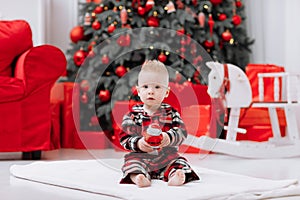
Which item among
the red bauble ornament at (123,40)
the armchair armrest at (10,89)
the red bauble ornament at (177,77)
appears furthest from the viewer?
the red bauble ornament at (123,40)

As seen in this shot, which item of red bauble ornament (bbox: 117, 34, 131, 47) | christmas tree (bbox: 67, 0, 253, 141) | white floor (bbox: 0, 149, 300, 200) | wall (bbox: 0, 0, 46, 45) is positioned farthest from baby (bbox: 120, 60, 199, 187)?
wall (bbox: 0, 0, 46, 45)

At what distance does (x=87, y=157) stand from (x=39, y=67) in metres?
0.64

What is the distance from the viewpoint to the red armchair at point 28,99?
314 cm

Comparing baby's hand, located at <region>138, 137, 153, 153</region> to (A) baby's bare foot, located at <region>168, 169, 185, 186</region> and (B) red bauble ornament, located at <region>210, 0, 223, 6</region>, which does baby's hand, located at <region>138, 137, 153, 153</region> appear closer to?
(A) baby's bare foot, located at <region>168, 169, 185, 186</region>

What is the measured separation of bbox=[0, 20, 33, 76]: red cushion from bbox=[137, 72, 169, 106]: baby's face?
146cm

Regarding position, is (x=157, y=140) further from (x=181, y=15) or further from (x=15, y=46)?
(x=181, y=15)

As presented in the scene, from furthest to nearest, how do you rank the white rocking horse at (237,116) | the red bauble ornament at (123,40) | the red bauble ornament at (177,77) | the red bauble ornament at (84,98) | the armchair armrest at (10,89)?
the red bauble ornament at (84,98), the white rocking horse at (237,116), the red bauble ornament at (123,40), the armchair armrest at (10,89), the red bauble ornament at (177,77)

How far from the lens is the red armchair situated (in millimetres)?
3137

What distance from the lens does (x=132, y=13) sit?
13.9 ft

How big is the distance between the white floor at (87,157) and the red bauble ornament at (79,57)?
69 centimetres

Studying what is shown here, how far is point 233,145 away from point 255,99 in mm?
958

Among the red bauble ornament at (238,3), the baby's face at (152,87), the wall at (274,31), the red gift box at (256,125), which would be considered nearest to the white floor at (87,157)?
the baby's face at (152,87)

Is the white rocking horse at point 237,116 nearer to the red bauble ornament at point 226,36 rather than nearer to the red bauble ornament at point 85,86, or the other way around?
the red bauble ornament at point 85,86

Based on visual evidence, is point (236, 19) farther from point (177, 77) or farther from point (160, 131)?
point (160, 131)
